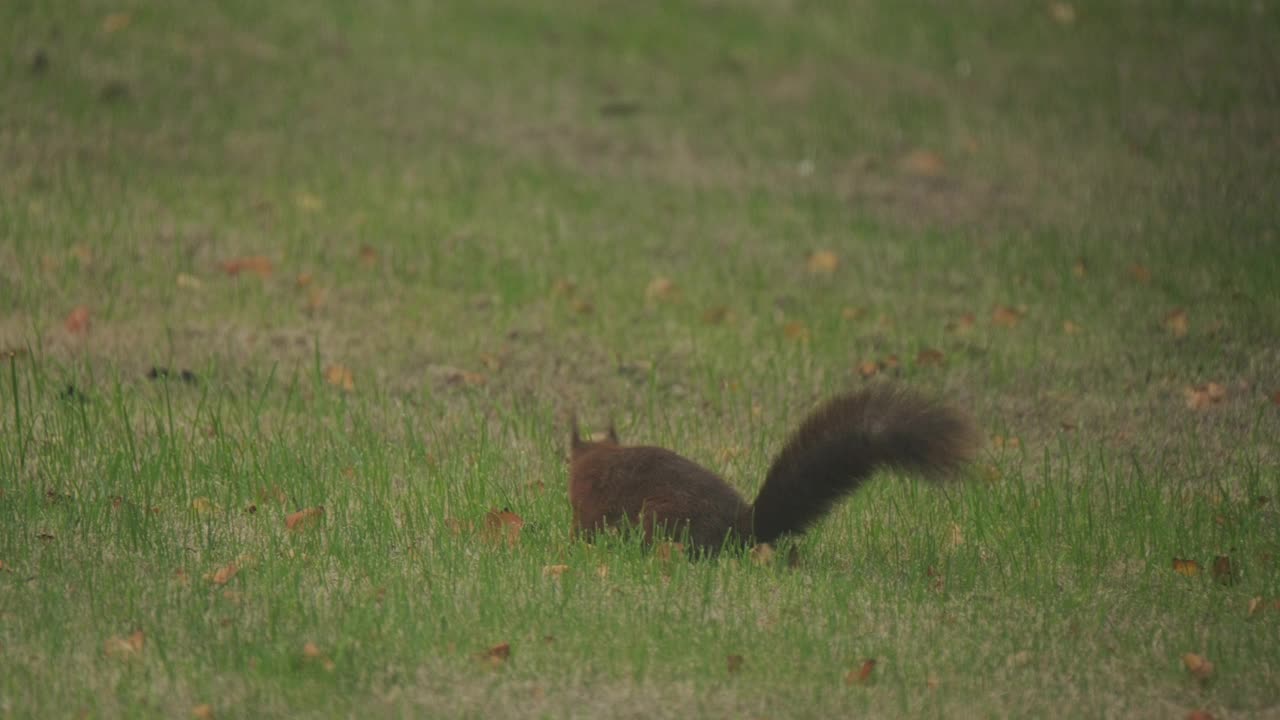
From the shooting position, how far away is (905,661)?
14.2 feet

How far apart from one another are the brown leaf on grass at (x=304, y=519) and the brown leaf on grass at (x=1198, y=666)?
2.84 metres

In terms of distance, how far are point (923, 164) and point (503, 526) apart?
22.9ft

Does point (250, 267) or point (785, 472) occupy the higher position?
point (785, 472)

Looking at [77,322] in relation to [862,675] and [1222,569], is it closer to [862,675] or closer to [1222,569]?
[862,675]

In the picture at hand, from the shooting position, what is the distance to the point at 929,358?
7938mm

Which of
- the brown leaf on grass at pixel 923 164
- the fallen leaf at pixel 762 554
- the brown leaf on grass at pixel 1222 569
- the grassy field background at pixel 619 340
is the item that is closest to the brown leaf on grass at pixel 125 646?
the grassy field background at pixel 619 340

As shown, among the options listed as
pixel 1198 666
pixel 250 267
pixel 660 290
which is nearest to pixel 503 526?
pixel 1198 666

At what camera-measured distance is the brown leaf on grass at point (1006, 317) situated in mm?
8461

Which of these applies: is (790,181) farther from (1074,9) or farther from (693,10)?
(1074,9)

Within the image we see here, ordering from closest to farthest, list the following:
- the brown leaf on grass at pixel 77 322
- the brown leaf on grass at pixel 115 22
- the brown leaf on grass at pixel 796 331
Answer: the brown leaf on grass at pixel 77 322 < the brown leaf on grass at pixel 796 331 < the brown leaf on grass at pixel 115 22

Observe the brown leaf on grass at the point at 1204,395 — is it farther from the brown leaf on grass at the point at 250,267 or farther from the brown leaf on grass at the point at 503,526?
the brown leaf on grass at the point at 250,267

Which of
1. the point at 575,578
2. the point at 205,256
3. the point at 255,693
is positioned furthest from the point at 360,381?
the point at 255,693

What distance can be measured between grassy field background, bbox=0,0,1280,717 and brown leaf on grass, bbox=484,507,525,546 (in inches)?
3.2

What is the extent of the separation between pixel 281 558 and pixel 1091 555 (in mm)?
2672
